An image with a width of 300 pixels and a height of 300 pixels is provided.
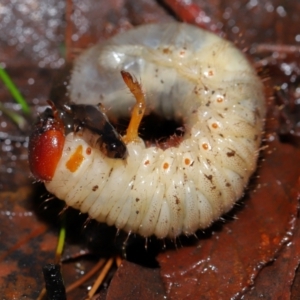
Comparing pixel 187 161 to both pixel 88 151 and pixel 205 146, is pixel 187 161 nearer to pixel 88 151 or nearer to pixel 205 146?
pixel 205 146

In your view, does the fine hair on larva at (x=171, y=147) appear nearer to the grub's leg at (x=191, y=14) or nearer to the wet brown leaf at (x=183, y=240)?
the wet brown leaf at (x=183, y=240)

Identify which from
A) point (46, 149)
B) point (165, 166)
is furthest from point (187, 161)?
point (46, 149)

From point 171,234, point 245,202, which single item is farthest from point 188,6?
point 171,234

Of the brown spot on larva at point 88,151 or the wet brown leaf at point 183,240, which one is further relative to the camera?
the wet brown leaf at point 183,240

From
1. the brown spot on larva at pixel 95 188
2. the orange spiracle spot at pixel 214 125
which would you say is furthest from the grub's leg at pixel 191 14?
the brown spot on larva at pixel 95 188

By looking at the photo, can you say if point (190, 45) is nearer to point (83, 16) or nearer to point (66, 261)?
point (83, 16)

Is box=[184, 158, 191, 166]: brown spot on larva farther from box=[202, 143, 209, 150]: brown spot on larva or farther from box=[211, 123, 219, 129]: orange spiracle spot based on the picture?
box=[211, 123, 219, 129]: orange spiracle spot
